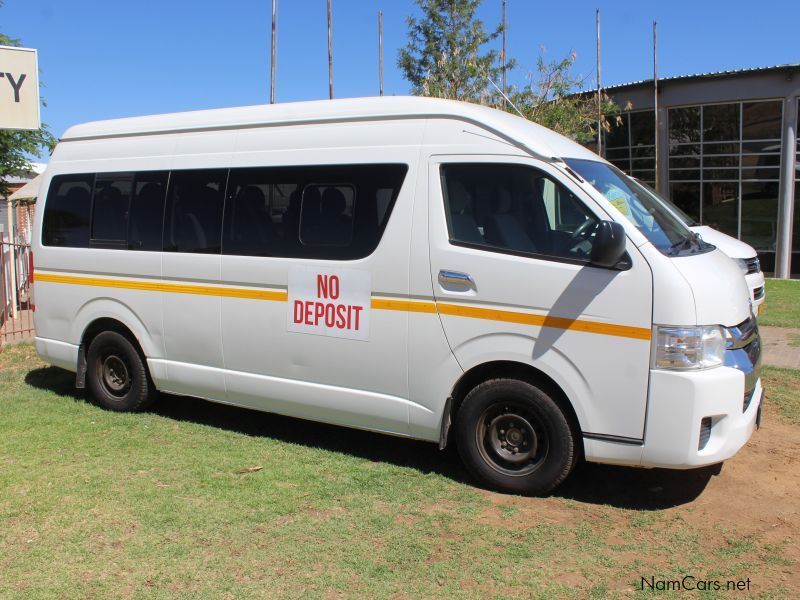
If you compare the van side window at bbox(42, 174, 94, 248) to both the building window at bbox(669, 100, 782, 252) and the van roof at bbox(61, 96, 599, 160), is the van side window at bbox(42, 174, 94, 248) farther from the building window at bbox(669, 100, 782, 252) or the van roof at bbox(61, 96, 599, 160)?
the building window at bbox(669, 100, 782, 252)

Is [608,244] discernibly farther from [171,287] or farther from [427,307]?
[171,287]

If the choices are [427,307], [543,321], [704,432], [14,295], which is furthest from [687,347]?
[14,295]

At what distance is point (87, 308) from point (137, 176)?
4.37 feet

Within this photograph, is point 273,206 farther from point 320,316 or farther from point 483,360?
point 483,360

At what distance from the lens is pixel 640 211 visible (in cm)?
486

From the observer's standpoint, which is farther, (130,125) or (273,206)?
(130,125)

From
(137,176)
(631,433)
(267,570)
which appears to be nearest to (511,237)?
(631,433)

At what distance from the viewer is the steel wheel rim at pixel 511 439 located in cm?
473

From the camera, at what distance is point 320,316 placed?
212 inches

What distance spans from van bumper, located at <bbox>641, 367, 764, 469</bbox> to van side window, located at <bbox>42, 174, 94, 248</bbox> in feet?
17.1

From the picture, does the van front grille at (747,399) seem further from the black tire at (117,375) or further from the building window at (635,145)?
the building window at (635,145)

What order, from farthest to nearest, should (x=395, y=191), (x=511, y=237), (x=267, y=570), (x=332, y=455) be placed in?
(x=332, y=455) < (x=395, y=191) < (x=511, y=237) < (x=267, y=570)

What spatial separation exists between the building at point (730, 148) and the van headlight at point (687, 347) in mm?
16030

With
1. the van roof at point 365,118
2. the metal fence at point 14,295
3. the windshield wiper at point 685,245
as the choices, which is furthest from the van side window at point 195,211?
the metal fence at point 14,295
